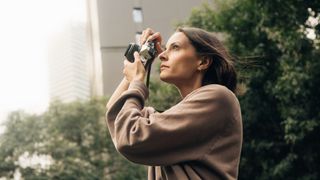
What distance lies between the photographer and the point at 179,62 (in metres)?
2.05

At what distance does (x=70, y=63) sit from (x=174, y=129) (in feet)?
130

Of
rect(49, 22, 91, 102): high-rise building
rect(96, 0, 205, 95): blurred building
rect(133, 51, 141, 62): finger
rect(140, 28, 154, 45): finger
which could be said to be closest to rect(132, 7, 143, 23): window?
rect(96, 0, 205, 95): blurred building

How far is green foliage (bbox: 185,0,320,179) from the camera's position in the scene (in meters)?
13.2

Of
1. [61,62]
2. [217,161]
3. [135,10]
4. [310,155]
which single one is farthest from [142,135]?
[61,62]

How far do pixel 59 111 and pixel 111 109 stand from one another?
19.1 metres

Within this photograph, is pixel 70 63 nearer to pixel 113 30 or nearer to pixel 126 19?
pixel 113 30

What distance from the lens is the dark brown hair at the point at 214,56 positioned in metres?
2.08

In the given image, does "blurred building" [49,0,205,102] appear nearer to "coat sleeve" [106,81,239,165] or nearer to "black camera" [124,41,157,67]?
"black camera" [124,41,157,67]

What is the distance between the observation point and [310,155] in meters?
14.5

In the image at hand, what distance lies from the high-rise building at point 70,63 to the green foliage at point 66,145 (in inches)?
507

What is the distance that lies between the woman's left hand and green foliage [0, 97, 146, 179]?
1706cm

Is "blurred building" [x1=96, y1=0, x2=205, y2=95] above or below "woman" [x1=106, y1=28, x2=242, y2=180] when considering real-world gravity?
below

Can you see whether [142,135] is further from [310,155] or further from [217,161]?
[310,155]

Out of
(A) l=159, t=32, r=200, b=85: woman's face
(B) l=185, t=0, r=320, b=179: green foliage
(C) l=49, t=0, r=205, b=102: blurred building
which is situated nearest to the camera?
(A) l=159, t=32, r=200, b=85: woman's face
